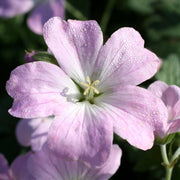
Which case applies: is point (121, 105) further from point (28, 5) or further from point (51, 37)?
point (28, 5)

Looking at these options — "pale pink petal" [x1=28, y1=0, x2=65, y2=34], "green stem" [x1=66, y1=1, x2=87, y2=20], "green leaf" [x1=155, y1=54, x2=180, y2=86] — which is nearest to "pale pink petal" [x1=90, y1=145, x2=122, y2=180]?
"green leaf" [x1=155, y1=54, x2=180, y2=86]

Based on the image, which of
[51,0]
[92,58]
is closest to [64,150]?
[92,58]

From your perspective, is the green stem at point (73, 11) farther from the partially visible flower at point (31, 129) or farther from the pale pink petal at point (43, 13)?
the partially visible flower at point (31, 129)

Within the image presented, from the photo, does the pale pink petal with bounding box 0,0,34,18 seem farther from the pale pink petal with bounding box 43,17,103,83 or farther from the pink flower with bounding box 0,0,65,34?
the pale pink petal with bounding box 43,17,103,83

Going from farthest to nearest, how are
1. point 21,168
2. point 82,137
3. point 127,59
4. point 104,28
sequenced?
point 104,28
point 21,168
point 127,59
point 82,137

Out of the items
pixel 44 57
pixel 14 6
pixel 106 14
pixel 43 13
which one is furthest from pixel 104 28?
pixel 44 57

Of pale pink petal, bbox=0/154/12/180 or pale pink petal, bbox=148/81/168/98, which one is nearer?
pale pink petal, bbox=148/81/168/98

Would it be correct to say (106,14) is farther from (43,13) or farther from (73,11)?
(43,13)
